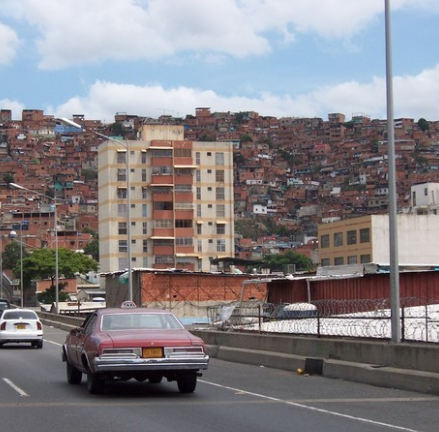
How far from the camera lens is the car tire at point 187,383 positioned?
17.8 m

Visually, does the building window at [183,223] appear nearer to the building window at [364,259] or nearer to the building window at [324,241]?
the building window at [324,241]

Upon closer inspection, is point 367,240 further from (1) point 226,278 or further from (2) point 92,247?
(2) point 92,247

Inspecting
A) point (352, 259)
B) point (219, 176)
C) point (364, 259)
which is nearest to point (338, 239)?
point (352, 259)

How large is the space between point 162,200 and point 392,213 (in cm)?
9053

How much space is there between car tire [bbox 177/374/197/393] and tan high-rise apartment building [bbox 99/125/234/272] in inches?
3514

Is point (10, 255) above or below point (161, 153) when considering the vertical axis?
below

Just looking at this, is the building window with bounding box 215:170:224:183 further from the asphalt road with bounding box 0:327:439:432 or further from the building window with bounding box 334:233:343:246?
the asphalt road with bounding box 0:327:439:432

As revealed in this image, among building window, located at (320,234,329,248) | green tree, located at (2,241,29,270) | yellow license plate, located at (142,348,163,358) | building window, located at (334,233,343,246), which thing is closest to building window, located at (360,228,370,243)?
building window, located at (334,233,343,246)

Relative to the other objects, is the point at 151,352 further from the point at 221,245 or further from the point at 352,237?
the point at 221,245

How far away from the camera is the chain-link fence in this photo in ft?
66.9

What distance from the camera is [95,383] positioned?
17.5 m

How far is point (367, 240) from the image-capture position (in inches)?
3403

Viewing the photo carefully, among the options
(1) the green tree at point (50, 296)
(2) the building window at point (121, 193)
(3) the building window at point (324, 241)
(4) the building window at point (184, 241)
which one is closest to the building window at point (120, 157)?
(2) the building window at point (121, 193)

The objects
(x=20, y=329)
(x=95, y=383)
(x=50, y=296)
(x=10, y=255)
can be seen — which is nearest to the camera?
(x=95, y=383)
